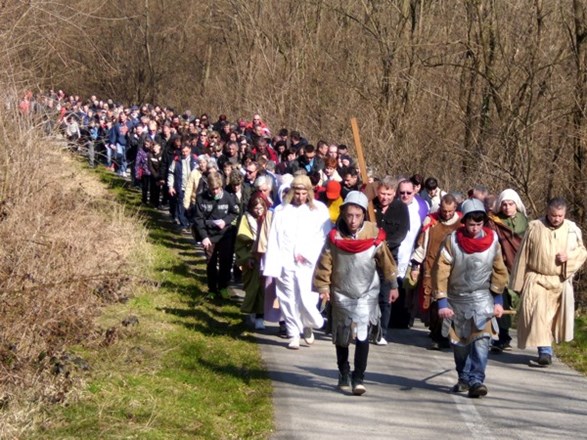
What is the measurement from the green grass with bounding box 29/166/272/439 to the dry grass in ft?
0.99

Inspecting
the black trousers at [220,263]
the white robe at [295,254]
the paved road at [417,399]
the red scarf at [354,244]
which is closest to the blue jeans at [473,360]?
the paved road at [417,399]

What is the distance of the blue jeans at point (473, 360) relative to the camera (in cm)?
1071

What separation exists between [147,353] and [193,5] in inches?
1722

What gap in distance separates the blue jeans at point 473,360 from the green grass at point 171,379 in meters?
1.75

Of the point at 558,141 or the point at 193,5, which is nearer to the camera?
the point at 558,141

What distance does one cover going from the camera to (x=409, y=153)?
25688 millimetres

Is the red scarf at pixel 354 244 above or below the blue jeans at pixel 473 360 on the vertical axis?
above

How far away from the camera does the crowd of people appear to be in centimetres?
1065

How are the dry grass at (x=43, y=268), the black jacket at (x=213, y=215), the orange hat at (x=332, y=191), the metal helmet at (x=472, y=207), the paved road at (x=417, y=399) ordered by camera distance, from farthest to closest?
the black jacket at (x=213, y=215)
the orange hat at (x=332, y=191)
the metal helmet at (x=472, y=207)
the dry grass at (x=43, y=268)
the paved road at (x=417, y=399)

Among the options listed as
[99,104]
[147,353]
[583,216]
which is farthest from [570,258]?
[99,104]

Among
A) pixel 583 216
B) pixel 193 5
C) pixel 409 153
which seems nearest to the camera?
pixel 583 216

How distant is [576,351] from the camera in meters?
13.8

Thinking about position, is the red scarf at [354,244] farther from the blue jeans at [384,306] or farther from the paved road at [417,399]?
the blue jeans at [384,306]

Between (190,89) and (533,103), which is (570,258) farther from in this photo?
(190,89)
